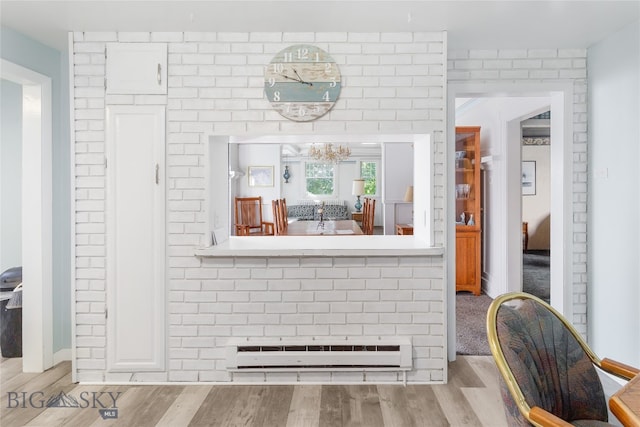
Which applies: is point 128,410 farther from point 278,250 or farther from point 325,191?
point 325,191

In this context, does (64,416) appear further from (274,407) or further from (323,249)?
(323,249)

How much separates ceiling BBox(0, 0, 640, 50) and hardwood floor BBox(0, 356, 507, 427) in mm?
2326

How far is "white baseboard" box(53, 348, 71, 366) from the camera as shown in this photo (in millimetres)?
3263

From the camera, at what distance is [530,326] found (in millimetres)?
1591

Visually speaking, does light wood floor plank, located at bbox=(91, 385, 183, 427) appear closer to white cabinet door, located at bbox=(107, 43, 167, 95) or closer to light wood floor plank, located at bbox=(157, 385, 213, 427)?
light wood floor plank, located at bbox=(157, 385, 213, 427)

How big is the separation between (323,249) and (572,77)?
223 centimetres

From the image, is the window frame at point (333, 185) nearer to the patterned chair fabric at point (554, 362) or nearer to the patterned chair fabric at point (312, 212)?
the patterned chair fabric at point (312, 212)

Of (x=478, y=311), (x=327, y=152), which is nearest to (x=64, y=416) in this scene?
(x=478, y=311)

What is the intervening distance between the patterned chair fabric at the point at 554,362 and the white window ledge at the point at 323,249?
1171mm

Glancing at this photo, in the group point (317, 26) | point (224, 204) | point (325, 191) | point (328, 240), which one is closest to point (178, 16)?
point (317, 26)

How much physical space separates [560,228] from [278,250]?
2.12 m

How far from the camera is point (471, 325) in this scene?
4.11 m

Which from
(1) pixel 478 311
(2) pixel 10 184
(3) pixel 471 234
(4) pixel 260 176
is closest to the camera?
(2) pixel 10 184

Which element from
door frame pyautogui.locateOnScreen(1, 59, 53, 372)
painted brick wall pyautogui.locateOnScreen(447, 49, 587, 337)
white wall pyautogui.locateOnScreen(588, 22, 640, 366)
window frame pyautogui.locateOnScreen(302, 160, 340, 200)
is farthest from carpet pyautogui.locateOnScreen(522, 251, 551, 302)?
door frame pyautogui.locateOnScreen(1, 59, 53, 372)
